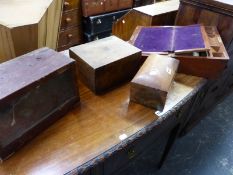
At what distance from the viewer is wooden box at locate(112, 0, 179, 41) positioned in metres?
1.24

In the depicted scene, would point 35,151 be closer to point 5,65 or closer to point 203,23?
point 5,65

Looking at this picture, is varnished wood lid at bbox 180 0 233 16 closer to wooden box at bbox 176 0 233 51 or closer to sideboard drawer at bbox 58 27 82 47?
wooden box at bbox 176 0 233 51

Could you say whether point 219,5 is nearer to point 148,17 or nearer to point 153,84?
point 148,17

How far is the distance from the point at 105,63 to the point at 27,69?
260 millimetres

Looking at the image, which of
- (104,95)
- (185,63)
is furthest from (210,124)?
(104,95)

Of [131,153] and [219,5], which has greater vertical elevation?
[219,5]

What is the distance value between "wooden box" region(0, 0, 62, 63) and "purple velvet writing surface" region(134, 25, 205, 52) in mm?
405

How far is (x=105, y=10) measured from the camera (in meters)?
2.33

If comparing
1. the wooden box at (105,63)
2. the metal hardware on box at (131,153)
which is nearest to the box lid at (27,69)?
the wooden box at (105,63)

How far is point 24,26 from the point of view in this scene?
71 centimetres

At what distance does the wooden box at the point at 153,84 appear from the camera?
74 cm

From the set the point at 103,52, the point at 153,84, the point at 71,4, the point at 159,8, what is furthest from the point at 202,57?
the point at 71,4

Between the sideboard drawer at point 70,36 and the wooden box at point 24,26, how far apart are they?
1360 mm

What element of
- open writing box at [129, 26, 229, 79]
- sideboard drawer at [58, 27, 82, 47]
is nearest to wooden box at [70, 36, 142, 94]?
open writing box at [129, 26, 229, 79]
